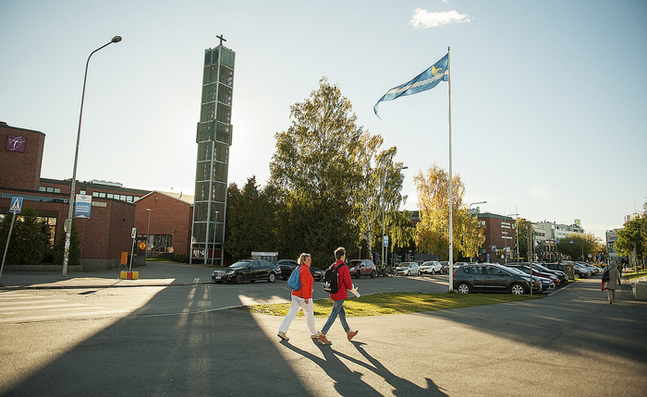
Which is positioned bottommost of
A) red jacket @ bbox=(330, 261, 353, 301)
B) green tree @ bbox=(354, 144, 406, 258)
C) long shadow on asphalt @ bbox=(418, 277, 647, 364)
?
long shadow on asphalt @ bbox=(418, 277, 647, 364)

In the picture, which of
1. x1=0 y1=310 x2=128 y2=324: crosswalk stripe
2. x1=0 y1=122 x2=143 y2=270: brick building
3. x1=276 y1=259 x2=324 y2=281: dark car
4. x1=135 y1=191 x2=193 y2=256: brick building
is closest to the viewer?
x1=0 y1=310 x2=128 y2=324: crosswalk stripe

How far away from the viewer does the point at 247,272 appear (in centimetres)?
2438

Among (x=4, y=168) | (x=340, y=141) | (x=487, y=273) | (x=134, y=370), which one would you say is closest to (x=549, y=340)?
(x=134, y=370)

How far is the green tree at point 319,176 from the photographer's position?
36.9 m

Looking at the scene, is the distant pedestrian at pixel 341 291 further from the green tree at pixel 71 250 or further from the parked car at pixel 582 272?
the parked car at pixel 582 272

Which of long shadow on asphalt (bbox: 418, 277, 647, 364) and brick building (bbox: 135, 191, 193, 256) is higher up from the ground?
brick building (bbox: 135, 191, 193, 256)

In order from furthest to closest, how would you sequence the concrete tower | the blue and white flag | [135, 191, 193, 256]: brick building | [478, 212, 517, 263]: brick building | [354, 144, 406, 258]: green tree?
1. [478, 212, 517, 263]: brick building
2. [135, 191, 193, 256]: brick building
3. the concrete tower
4. [354, 144, 406, 258]: green tree
5. the blue and white flag

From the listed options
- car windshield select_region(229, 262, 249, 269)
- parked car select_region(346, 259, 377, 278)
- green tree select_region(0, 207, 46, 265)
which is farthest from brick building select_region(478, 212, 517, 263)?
green tree select_region(0, 207, 46, 265)

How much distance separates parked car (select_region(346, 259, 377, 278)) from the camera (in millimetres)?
35162

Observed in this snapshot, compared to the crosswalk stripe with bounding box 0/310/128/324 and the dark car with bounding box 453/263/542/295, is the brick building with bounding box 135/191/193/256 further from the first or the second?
the crosswalk stripe with bounding box 0/310/128/324

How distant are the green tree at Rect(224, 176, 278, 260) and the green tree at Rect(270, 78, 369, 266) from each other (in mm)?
2886

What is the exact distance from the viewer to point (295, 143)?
39219 millimetres

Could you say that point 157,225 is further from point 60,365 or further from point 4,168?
point 60,365

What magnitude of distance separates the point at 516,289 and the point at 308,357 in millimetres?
16090
